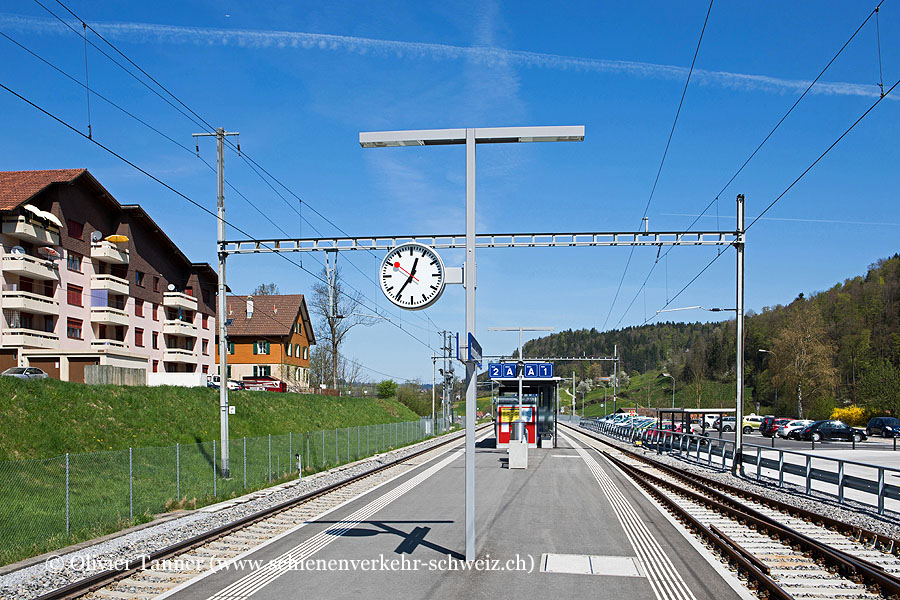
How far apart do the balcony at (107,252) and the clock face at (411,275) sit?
42975 mm

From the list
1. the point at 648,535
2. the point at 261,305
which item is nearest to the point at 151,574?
the point at 648,535

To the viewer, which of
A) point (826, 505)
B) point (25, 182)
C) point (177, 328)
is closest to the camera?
point (826, 505)

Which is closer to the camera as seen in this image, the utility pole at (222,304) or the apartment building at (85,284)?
the utility pole at (222,304)

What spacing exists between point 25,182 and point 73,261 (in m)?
5.64

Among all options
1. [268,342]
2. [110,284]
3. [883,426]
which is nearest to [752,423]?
[883,426]

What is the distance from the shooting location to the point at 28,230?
1588 inches

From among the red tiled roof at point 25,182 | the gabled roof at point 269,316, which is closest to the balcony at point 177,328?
the gabled roof at point 269,316

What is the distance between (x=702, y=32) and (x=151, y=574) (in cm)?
1392

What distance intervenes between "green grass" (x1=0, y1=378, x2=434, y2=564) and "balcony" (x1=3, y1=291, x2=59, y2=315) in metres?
12.5

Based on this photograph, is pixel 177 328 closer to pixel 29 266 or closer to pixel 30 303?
pixel 30 303

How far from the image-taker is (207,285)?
6425 cm

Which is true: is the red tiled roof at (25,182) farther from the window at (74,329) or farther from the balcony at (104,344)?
the balcony at (104,344)

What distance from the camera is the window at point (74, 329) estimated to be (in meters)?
45.3

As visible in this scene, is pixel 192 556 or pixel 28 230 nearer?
pixel 192 556
